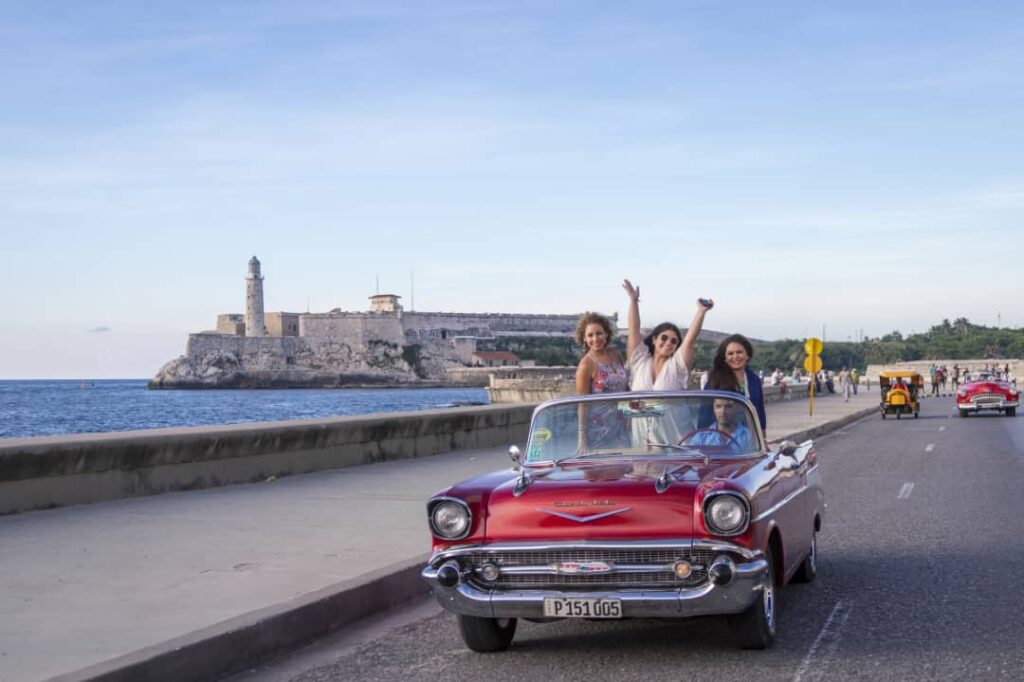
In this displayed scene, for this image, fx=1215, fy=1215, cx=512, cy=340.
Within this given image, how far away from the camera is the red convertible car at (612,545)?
608 centimetres

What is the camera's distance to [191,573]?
827 centimetres

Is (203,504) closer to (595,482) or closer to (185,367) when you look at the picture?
(595,482)

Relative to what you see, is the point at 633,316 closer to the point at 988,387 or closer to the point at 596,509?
the point at 596,509

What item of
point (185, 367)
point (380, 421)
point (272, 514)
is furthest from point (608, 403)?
point (185, 367)

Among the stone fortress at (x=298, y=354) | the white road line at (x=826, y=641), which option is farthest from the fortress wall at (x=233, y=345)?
the white road line at (x=826, y=641)

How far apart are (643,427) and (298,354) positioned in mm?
187574

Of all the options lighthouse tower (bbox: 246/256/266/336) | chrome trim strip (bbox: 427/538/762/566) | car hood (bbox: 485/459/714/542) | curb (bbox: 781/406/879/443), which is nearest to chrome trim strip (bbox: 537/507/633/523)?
car hood (bbox: 485/459/714/542)

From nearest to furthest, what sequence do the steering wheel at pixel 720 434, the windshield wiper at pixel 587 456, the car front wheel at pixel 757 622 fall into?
1. the car front wheel at pixel 757 622
2. the windshield wiper at pixel 587 456
3. the steering wheel at pixel 720 434

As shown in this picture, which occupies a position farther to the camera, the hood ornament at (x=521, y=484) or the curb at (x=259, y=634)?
the hood ornament at (x=521, y=484)

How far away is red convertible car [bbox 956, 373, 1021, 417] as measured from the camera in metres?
36.7

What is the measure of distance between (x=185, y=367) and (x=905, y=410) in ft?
524

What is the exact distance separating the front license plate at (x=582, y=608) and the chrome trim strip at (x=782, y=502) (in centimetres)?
87

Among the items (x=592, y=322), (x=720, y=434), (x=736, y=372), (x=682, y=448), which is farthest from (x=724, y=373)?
(x=682, y=448)

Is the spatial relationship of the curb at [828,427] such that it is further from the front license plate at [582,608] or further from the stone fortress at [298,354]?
the stone fortress at [298,354]
